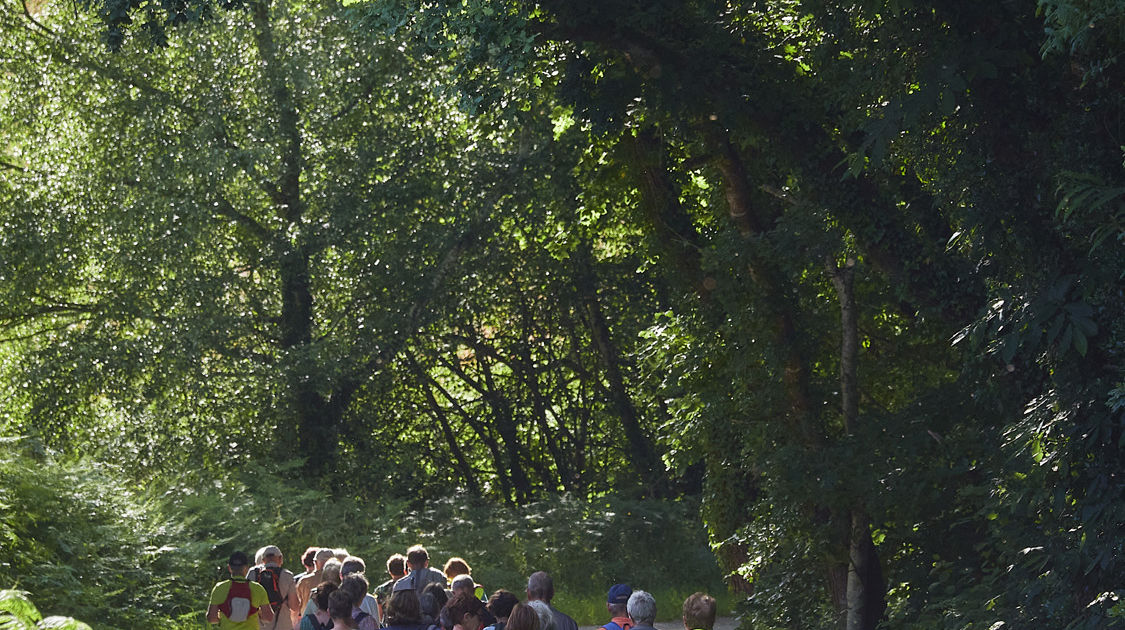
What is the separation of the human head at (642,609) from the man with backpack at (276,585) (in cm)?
414

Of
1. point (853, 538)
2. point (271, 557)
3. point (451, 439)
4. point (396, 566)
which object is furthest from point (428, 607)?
point (451, 439)

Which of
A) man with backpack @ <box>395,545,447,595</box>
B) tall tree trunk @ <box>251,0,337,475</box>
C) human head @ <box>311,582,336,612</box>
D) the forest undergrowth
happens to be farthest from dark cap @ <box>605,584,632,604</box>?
Answer: tall tree trunk @ <box>251,0,337,475</box>

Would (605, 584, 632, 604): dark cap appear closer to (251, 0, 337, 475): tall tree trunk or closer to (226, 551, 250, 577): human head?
(226, 551, 250, 577): human head

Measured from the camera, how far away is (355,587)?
8664 mm

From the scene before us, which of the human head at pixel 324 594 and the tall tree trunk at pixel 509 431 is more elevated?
the tall tree trunk at pixel 509 431

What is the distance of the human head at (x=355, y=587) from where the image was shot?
28.1 feet

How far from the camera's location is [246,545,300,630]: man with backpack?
10.9 m

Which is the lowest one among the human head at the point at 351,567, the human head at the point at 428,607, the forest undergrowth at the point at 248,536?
the human head at the point at 428,607

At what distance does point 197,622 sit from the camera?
14.7 meters

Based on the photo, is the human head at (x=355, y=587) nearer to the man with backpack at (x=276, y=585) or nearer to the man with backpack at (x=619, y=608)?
the man with backpack at (x=619, y=608)

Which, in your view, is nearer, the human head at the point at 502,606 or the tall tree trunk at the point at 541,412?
the human head at the point at 502,606

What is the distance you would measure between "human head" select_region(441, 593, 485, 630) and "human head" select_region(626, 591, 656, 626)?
37.8 inches

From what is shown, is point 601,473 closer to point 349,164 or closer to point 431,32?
point 349,164

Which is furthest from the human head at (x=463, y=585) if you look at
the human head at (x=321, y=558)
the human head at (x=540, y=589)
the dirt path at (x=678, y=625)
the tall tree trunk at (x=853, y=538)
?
the dirt path at (x=678, y=625)
